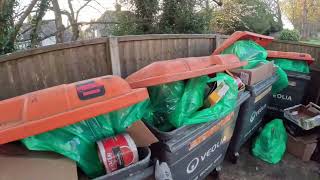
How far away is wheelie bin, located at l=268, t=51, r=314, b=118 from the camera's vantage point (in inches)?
143

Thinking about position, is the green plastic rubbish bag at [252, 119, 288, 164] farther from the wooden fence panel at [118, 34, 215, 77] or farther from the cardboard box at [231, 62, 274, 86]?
the wooden fence panel at [118, 34, 215, 77]

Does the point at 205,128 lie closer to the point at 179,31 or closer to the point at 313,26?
the point at 179,31

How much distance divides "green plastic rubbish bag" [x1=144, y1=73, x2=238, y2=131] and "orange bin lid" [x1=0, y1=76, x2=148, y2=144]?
52 centimetres

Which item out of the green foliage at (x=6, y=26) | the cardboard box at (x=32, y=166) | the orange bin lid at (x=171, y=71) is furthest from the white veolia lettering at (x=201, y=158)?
the green foliage at (x=6, y=26)

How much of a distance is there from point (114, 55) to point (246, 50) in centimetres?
154

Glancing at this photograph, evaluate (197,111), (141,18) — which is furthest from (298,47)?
(197,111)

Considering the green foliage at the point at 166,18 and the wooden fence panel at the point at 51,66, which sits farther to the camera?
the green foliage at the point at 166,18

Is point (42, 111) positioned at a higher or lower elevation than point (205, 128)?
higher

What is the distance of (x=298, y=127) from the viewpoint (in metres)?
3.31

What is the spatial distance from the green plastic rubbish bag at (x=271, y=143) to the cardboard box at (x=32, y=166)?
2.48 metres

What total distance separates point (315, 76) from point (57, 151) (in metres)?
4.04

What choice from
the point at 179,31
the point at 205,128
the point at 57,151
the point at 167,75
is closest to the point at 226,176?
the point at 205,128

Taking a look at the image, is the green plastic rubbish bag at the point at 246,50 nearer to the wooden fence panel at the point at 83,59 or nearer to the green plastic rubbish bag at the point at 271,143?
the wooden fence panel at the point at 83,59

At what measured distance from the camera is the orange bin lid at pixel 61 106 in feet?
4.08
